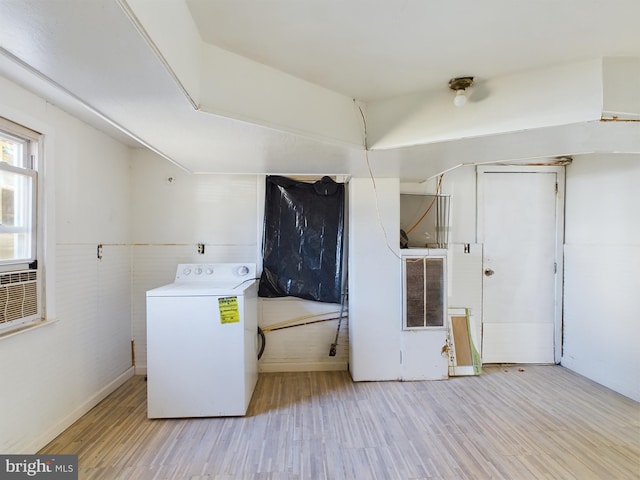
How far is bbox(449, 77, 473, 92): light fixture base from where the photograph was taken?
1534 millimetres

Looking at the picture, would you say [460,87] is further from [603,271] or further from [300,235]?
[603,271]

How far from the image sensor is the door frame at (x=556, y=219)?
3.00 m

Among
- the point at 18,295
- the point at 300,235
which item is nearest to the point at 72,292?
the point at 18,295

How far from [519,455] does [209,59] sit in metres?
2.73

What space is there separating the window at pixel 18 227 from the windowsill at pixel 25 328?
0.5 inches

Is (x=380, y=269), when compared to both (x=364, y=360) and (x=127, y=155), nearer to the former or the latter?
(x=364, y=360)

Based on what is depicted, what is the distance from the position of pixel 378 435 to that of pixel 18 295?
235 centimetres

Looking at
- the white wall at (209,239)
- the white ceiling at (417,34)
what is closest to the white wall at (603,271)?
the white ceiling at (417,34)

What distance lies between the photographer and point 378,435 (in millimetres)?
1929

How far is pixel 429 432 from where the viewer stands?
1.96 m

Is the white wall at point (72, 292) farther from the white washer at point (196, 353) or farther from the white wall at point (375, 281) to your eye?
the white wall at point (375, 281)

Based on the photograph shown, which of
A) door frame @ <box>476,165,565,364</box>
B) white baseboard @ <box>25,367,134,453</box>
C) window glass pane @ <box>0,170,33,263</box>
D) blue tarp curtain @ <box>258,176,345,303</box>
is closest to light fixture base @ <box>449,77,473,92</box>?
blue tarp curtain @ <box>258,176,345,303</box>

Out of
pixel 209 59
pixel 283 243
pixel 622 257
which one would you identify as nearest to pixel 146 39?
pixel 209 59

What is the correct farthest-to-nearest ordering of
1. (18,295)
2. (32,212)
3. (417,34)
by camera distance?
(32,212) < (18,295) < (417,34)
